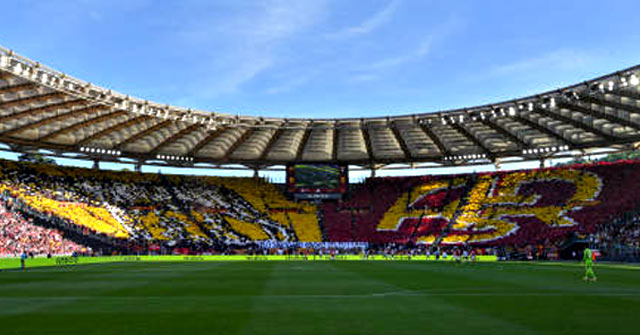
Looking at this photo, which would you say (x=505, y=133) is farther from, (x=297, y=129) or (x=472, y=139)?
(x=297, y=129)

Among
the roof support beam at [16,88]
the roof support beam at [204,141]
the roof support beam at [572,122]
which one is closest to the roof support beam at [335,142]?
the roof support beam at [204,141]

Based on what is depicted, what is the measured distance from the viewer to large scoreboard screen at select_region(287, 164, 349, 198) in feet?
240

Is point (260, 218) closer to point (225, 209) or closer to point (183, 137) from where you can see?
point (225, 209)

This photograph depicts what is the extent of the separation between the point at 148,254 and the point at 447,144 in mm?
38716

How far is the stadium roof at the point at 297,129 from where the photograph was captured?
142 ft

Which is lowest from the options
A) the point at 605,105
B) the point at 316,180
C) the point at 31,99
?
the point at 316,180

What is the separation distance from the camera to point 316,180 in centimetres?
7325

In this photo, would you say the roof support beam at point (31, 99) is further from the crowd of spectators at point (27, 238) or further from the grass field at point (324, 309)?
the grass field at point (324, 309)

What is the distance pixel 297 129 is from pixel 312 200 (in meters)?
17.7

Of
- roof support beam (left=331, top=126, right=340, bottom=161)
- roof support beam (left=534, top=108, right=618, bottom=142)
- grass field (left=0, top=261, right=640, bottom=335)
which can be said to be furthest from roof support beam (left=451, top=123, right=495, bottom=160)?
grass field (left=0, top=261, right=640, bottom=335)

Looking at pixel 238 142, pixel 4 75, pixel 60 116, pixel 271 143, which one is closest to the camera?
pixel 4 75

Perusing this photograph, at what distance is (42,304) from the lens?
14.9m

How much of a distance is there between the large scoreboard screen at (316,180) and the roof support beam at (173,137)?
17.8 m

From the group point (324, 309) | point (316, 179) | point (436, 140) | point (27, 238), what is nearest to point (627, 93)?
point (436, 140)
